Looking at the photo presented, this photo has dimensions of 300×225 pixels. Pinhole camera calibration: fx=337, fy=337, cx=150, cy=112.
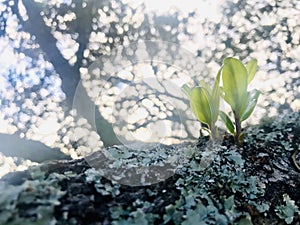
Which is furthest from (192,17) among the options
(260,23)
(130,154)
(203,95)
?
(130,154)

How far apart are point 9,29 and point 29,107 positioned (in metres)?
0.60

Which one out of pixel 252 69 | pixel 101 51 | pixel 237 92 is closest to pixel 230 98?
pixel 237 92

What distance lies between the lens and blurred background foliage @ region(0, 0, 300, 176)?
2.35m

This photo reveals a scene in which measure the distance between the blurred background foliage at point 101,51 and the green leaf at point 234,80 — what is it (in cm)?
156

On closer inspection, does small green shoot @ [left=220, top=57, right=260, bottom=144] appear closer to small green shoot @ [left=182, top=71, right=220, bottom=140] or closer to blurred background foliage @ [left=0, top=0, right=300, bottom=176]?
small green shoot @ [left=182, top=71, right=220, bottom=140]

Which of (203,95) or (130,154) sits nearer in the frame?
(130,154)

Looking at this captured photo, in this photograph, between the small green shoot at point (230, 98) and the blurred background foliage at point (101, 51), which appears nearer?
the small green shoot at point (230, 98)

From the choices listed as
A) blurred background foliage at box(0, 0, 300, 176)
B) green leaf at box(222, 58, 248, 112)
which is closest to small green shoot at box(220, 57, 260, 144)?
green leaf at box(222, 58, 248, 112)

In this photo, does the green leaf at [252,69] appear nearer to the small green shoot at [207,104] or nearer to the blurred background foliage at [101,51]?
the small green shoot at [207,104]

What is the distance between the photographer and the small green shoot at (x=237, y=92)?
2.31 ft

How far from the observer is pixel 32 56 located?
2.46 m

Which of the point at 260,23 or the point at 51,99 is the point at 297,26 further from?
the point at 51,99

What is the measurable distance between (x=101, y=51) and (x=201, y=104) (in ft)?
6.49

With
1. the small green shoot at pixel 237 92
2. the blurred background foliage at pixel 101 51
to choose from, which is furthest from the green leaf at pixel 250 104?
the blurred background foliage at pixel 101 51
